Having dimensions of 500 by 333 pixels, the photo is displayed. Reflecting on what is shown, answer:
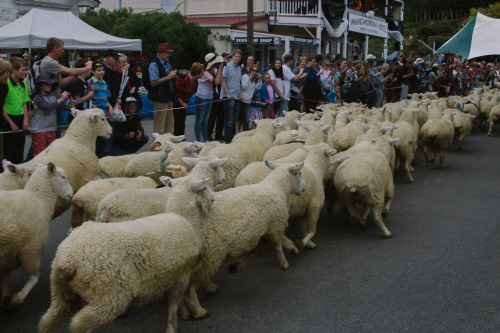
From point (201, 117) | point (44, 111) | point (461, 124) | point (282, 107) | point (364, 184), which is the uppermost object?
point (282, 107)

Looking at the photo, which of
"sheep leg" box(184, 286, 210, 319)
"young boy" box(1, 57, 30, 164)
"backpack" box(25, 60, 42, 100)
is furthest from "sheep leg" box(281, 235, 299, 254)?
"backpack" box(25, 60, 42, 100)

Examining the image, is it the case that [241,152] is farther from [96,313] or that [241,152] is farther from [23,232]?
[96,313]

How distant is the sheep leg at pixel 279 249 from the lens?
14.3 feet

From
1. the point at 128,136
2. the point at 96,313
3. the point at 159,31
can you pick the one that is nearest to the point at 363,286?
the point at 96,313

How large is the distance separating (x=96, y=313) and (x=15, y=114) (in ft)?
15.0

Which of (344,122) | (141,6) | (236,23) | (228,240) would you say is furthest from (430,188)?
(141,6)

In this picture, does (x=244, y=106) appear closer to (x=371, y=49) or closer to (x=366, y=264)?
(x=366, y=264)

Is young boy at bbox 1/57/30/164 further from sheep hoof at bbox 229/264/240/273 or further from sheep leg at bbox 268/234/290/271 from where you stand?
sheep leg at bbox 268/234/290/271

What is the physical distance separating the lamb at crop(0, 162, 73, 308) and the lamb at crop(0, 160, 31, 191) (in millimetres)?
464

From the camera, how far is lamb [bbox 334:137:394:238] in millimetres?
5430

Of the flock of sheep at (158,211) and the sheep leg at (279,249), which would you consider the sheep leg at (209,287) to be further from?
the sheep leg at (279,249)

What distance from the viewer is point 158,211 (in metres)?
4.05

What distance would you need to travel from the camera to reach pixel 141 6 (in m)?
34.0

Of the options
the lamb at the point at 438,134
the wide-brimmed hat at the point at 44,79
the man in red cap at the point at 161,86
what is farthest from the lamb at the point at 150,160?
the lamb at the point at 438,134
